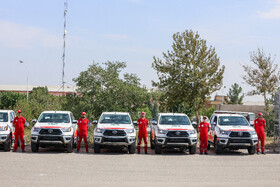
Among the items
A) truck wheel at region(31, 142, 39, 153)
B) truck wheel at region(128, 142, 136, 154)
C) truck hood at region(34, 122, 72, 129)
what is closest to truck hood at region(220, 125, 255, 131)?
truck wheel at region(128, 142, 136, 154)

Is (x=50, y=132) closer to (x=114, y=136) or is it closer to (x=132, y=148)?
(x=114, y=136)

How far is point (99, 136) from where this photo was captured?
1788 cm

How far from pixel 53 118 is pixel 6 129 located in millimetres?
2088

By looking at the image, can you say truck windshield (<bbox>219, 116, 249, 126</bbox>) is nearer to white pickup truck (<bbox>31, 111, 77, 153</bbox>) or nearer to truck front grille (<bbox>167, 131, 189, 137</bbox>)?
truck front grille (<bbox>167, 131, 189, 137</bbox>)

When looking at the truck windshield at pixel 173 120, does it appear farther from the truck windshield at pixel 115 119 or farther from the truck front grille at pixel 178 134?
the truck windshield at pixel 115 119

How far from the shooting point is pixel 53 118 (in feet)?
63.2
